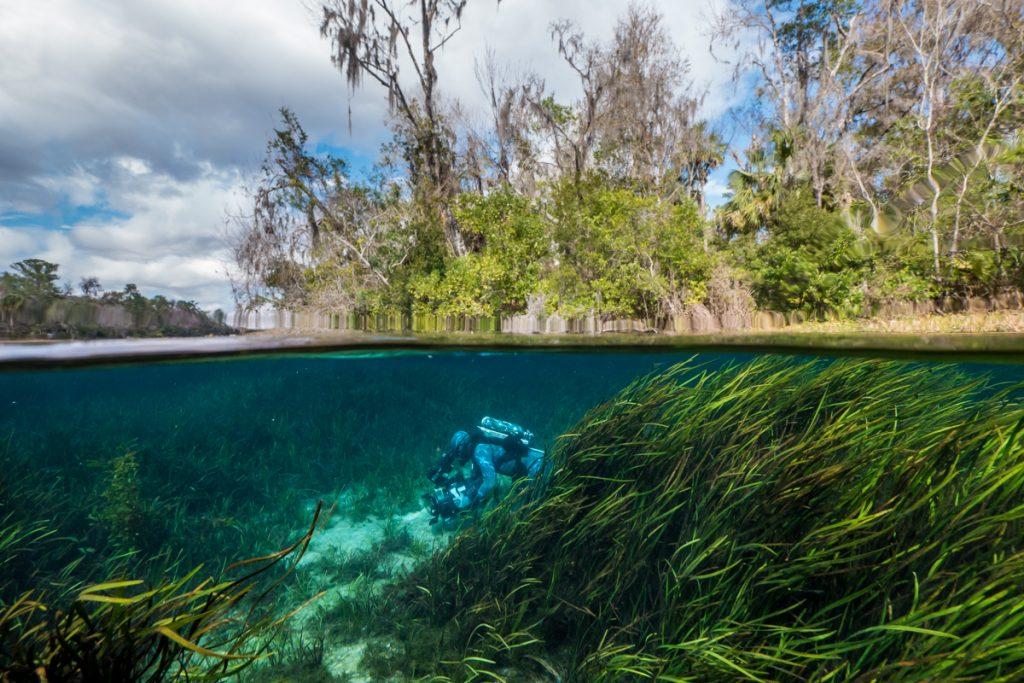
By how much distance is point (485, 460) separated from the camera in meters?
8.03

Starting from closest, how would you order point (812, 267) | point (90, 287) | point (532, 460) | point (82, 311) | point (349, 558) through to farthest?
point (349, 558), point (90, 287), point (532, 460), point (82, 311), point (812, 267)

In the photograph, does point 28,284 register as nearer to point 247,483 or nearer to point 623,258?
point 247,483

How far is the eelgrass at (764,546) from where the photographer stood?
9.26 ft

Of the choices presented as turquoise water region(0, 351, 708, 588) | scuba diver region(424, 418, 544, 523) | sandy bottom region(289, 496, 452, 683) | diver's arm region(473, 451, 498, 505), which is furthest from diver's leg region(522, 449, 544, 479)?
sandy bottom region(289, 496, 452, 683)

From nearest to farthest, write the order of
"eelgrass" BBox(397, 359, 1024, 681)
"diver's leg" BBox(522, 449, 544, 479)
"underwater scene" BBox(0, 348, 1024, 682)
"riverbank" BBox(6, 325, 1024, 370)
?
"underwater scene" BBox(0, 348, 1024, 682) → "eelgrass" BBox(397, 359, 1024, 681) → "diver's leg" BBox(522, 449, 544, 479) → "riverbank" BBox(6, 325, 1024, 370)

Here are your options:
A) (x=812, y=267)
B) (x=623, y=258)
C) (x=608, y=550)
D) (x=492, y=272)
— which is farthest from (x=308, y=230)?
(x=812, y=267)

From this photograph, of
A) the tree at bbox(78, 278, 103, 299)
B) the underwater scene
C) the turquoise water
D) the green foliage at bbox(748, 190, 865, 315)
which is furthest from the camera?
the green foliage at bbox(748, 190, 865, 315)

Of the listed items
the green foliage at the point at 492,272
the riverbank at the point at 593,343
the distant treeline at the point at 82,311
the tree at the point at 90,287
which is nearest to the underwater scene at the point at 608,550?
the riverbank at the point at 593,343

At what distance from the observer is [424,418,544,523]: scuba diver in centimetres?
784

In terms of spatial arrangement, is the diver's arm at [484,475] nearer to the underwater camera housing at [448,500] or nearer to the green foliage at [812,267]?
the underwater camera housing at [448,500]

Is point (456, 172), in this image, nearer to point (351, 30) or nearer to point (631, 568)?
point (351, 30)

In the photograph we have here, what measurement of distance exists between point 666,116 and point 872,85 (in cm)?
965

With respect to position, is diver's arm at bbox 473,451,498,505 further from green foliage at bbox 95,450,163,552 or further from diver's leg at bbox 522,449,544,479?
green foliage at bbox 95,450,163,552

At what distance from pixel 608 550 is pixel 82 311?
33.7 feet
